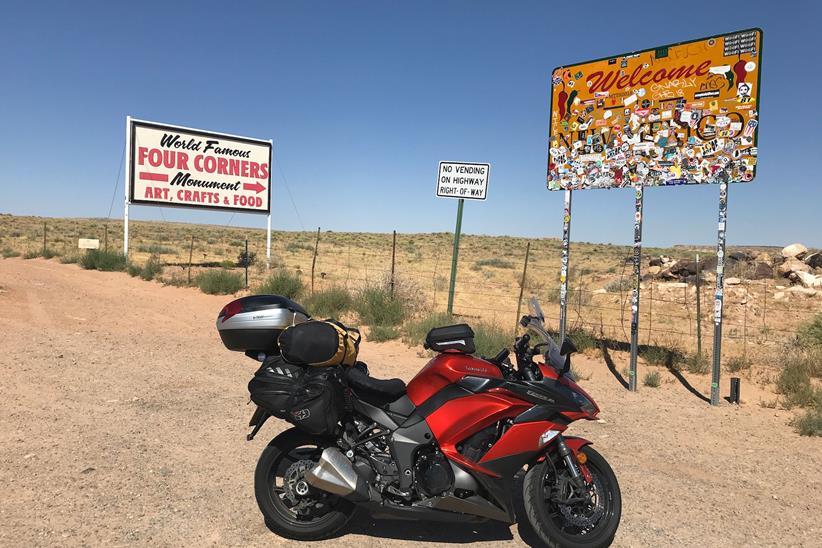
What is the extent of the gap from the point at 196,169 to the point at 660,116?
1728cm

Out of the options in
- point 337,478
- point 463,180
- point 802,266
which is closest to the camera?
point 337,478

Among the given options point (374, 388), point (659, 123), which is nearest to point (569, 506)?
point (374, 388)

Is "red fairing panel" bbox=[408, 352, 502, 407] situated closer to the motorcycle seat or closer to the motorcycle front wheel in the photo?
the motorcycle seat

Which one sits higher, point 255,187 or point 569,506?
point 255,187

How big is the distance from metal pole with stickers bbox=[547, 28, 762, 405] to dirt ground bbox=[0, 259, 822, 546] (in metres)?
1.43

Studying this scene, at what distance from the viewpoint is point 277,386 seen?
3.37 m

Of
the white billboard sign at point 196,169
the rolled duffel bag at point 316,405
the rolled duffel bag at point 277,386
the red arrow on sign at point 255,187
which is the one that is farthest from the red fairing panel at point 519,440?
the red arrow on sign at point 255,187

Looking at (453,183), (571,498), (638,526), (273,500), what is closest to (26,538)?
(273,500)

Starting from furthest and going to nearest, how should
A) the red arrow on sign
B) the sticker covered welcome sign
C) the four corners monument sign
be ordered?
the red arrow on sign
the four corners monument sign
the sticker covered welcome sign

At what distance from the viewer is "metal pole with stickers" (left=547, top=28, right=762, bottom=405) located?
6863mm

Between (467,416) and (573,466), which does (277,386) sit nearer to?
(467,416)

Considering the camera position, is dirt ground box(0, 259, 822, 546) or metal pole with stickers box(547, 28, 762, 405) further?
metal pole with stickers box(547, 28, 762, 405)

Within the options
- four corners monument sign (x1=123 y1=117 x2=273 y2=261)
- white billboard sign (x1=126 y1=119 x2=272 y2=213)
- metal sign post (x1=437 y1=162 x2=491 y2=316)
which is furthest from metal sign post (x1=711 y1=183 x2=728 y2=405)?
white billboard sign (x1=126 y1=119 x2=272 y2=213)

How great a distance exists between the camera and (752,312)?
14.7m
